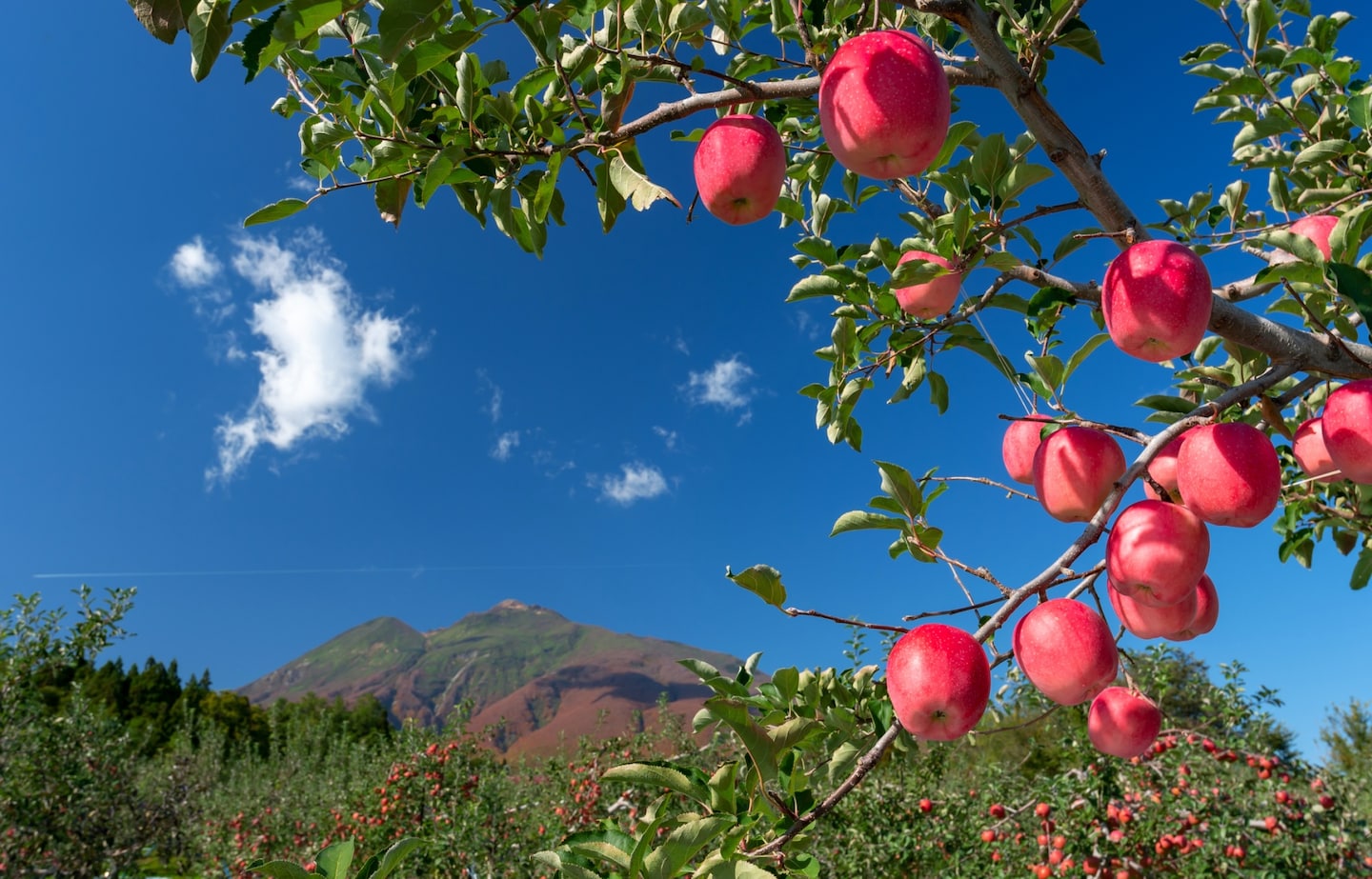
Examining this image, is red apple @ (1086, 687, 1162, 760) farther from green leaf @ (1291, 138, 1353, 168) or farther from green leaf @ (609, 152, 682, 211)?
green leaf @ (1291, 138, 1353, 168)

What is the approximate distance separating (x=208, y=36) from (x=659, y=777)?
136 centimetres

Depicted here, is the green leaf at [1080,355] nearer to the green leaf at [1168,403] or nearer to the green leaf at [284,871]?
the green leaf at [1168,403]

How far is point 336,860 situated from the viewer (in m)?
1.26

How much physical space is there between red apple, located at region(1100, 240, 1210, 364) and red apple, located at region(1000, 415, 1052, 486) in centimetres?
59

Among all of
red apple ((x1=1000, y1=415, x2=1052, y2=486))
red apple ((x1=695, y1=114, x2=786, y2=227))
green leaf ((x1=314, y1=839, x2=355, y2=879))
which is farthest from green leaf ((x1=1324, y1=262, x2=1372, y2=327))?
green leaf ((x1=314, y1=839, x2=355, y2=879))

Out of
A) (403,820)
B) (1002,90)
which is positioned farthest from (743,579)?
(403,820)

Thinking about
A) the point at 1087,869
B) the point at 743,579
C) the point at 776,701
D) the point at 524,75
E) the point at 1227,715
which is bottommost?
the point at 1087,869

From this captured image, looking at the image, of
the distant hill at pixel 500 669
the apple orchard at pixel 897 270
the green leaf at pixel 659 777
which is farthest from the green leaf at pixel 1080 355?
the distant hill at pixel 500 669

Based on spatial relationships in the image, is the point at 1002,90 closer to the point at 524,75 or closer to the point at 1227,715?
the point at 524,75

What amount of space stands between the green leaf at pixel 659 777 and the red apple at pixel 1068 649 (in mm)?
704

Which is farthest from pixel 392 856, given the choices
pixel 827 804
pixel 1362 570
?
pixel 1362 570

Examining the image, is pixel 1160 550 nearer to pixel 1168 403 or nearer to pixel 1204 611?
pixel 1204 611

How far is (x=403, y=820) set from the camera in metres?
7.75

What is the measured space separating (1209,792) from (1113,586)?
4.84 meters
